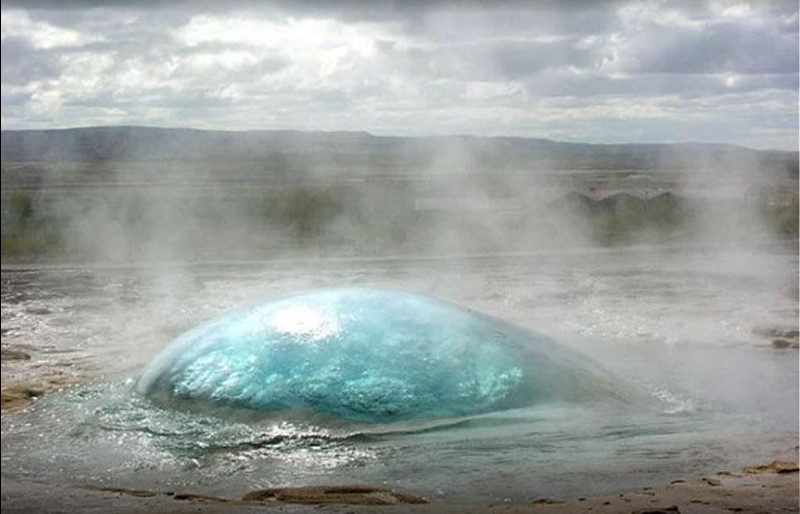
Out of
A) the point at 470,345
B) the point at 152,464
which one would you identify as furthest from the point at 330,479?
the point at 470,345

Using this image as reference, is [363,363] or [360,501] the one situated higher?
[363,363]

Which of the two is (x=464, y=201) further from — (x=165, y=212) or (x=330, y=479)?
(x=330, y=479)

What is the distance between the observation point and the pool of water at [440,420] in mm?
4785

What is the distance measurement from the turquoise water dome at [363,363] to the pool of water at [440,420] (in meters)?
0.11

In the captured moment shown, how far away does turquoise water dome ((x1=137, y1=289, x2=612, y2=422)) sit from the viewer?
556cm

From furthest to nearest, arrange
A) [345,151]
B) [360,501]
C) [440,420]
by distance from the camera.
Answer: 1. [345,151]
2. [440,420]
3. [360,501]

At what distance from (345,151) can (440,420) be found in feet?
12.9

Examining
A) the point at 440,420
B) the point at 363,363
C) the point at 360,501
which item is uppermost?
the point at 363,363

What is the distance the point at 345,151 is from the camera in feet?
29.3

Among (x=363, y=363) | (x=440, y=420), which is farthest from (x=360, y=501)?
(x=363, y=363)

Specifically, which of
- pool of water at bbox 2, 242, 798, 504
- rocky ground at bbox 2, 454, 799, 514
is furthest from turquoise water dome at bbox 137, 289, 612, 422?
rocky ground at bbox 2, 454, 799, 514

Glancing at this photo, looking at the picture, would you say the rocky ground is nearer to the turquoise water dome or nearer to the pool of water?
the pool of water

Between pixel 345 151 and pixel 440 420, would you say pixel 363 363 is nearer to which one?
pixel 440 420

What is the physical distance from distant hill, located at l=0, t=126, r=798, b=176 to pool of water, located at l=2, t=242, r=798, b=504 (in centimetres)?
112
